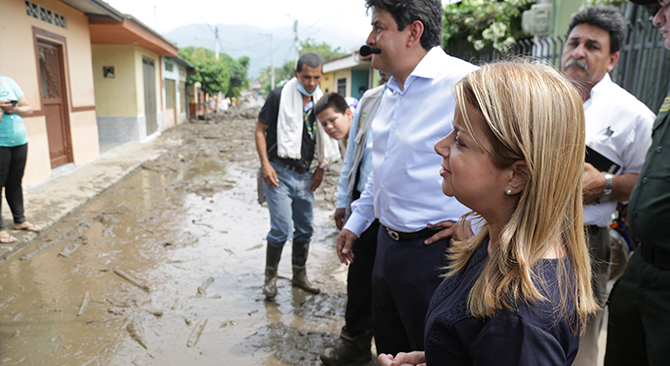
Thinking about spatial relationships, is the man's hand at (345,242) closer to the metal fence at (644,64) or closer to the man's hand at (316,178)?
the man's hand at (316,178)

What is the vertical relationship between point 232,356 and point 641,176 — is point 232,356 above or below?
below

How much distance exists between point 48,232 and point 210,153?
728 cm

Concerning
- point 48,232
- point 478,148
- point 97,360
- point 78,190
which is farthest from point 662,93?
point 78,190

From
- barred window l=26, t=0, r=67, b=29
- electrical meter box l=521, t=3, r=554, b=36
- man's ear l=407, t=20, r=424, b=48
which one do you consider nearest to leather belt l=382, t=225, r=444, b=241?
man's ear l=407, t=20, r=424, b=48

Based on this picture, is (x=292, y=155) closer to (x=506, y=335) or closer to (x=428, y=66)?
(x=428, y=66)

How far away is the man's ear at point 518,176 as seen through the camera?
99 cm

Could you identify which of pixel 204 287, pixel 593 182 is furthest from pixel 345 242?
pixel 204 287

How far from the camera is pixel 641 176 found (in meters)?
1.97

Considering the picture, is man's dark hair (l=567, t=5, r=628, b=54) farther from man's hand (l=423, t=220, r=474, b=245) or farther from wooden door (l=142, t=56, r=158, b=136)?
wooden door (l=142, t=56, r=158, b=136)

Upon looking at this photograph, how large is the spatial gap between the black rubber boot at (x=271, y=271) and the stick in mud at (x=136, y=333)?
1.02 m

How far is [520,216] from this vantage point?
3.31 ft

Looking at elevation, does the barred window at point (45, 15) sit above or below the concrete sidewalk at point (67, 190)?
above

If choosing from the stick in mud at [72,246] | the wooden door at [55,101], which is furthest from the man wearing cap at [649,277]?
the wooden door at [55,101]

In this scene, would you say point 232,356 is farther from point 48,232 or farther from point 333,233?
point 48,232
